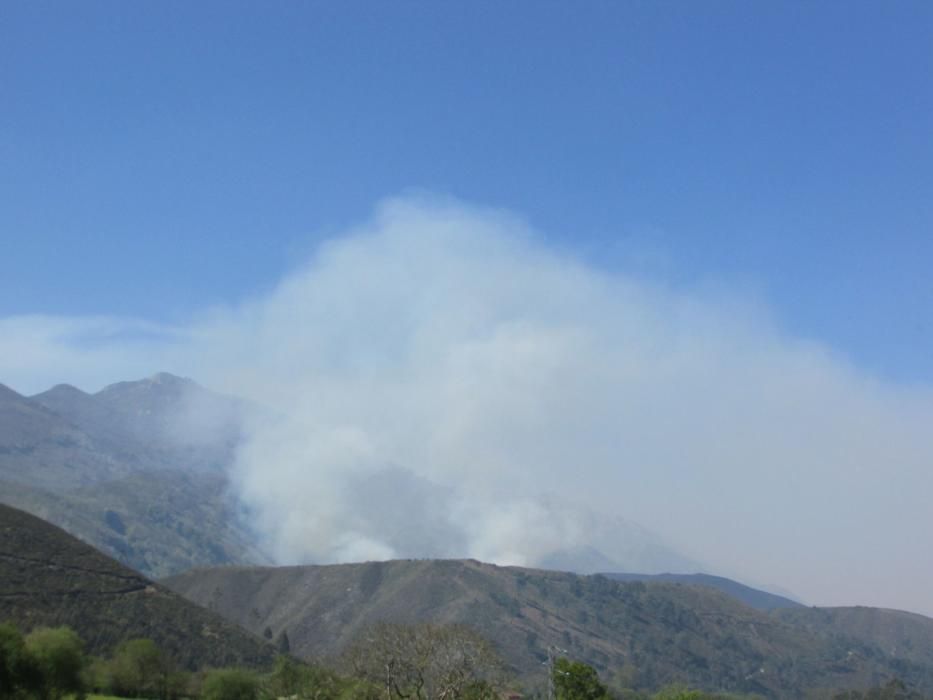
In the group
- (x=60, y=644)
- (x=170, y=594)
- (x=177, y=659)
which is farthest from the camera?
(x=170, y=594)

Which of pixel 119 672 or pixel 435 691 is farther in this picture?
pixel 119 672

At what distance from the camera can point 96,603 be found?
144m

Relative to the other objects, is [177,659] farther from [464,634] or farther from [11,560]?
[464,634]

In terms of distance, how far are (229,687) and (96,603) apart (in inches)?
2257

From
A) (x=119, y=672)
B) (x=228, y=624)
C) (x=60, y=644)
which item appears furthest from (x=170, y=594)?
(x=60, y=644)

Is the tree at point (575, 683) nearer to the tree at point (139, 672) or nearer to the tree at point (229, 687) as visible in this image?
the tree at point (229, 687)

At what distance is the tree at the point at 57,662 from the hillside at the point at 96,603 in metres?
45.2

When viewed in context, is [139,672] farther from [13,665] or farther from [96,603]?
[96,603]

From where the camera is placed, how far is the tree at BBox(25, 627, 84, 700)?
7012cm

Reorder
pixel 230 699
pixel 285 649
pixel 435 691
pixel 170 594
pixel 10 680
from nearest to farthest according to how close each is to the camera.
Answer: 1. pixel 10 680
2. pixel 435 691
3. pixel 230 699
4. pixel 170 594
5. pixel 285 649

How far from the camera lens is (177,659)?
139875 millimetres

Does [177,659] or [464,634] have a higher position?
[464,634]

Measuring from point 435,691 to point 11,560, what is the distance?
333 ft

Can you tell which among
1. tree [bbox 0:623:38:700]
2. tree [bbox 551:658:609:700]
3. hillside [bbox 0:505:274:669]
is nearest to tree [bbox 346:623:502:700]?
tree [bbox 551:658:609:700]
